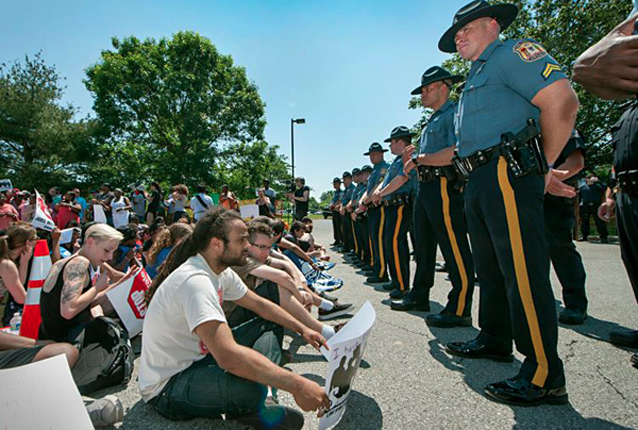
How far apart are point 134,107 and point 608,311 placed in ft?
94.0

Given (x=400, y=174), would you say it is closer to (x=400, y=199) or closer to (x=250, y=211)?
(x=400, y=199)

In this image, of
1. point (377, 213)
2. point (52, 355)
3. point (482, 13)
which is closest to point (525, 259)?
point (482, 13)

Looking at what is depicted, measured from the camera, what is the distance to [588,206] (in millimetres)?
12391

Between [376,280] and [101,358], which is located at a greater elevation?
[101,358]

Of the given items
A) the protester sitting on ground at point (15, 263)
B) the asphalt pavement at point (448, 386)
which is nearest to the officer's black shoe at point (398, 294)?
the asphalt pavement at point (448, 386)

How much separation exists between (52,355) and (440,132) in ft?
12.1

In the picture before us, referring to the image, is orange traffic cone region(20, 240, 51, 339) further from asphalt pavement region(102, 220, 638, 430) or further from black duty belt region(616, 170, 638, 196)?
black duty belt region(616, 170, 638, 196)

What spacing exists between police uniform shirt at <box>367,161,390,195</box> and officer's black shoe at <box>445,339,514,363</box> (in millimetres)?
3684

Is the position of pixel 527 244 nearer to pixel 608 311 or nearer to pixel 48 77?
pixel 608 311

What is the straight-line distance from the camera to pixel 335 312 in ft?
13.0

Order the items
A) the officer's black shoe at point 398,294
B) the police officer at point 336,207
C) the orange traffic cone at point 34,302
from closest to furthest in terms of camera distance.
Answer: the orange traffic cone at point 34,302, the officer's black shoe at point 398,294, the police officer at point 336,207

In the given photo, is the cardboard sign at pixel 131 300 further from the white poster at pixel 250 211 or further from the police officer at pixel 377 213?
the white poster at pixel 250 211

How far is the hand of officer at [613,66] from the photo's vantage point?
1090 millimetres

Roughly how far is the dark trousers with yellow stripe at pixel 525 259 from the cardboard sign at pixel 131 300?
295 cm
